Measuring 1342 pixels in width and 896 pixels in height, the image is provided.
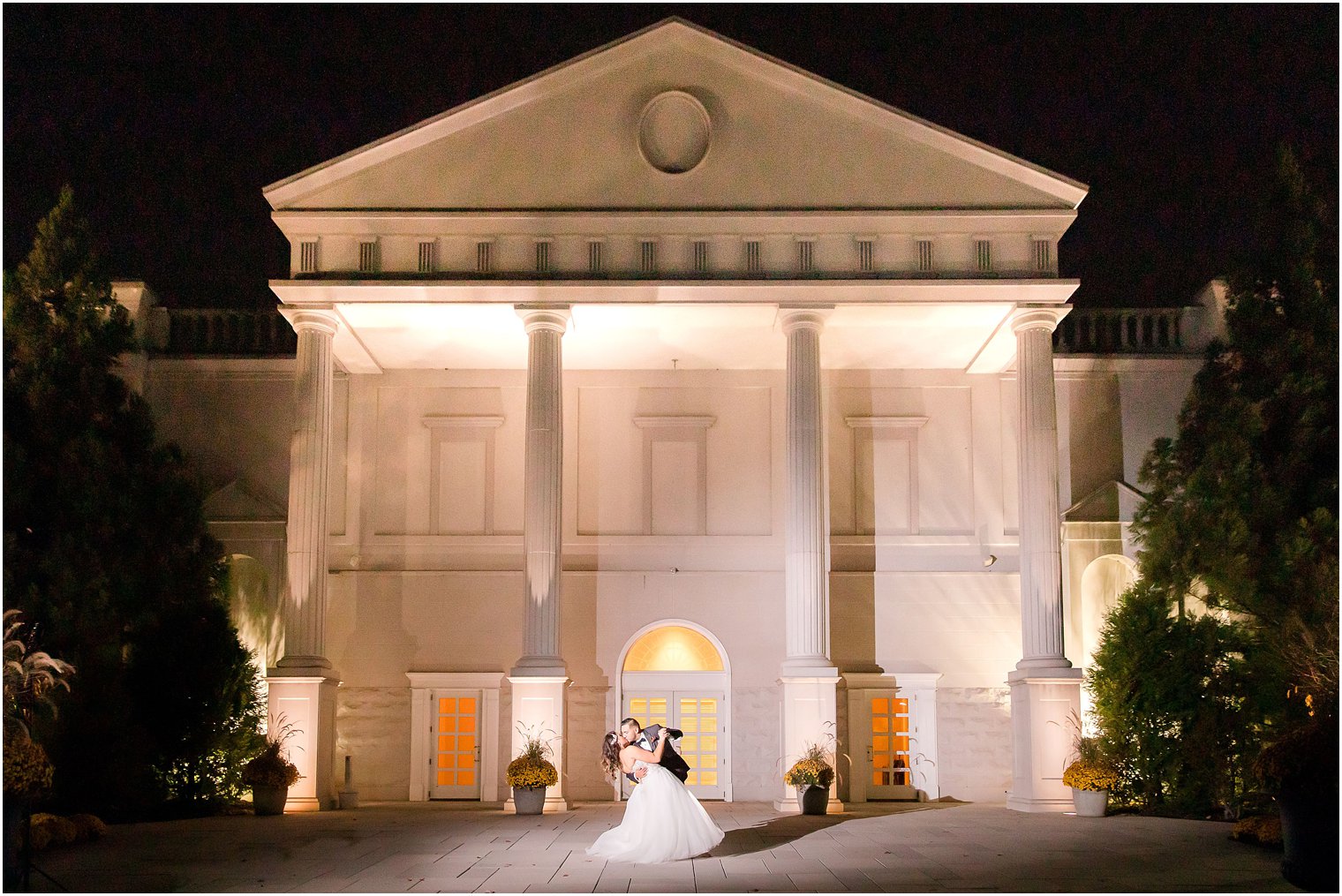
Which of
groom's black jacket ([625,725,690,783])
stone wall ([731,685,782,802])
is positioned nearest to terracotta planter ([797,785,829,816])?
stone wall ([731,685,782,802])

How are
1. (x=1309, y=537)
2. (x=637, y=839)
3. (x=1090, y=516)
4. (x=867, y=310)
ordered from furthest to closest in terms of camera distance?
(x=1090, y=516)
(x=867, y=310)
(x=1309, y=537)
(x=637, y=839)

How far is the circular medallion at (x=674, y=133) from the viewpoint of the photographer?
2542 centimetres

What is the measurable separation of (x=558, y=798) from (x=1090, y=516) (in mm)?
13545

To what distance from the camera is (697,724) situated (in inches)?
1143

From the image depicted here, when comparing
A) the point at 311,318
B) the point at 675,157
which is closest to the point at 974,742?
the point at 675,157

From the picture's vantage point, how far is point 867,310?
2600 cm

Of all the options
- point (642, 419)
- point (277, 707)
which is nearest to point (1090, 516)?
point (642, 419)

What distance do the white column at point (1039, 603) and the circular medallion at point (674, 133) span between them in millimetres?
6997

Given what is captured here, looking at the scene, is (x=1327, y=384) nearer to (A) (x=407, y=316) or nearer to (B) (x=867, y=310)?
(B) (x=867, y=310)

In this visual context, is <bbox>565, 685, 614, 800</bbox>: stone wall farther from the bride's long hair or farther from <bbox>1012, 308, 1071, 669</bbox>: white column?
the bride's long hair

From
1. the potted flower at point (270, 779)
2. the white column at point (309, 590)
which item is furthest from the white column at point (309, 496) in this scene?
the potted flower at point (270, 779)

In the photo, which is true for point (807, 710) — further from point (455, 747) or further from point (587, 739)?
point (455, 747)

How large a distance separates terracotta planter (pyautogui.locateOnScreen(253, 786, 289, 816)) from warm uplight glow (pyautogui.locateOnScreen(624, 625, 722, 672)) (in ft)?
27.9

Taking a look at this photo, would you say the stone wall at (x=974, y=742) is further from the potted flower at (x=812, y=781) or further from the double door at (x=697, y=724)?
the potted flower at (x=812, y=781)
